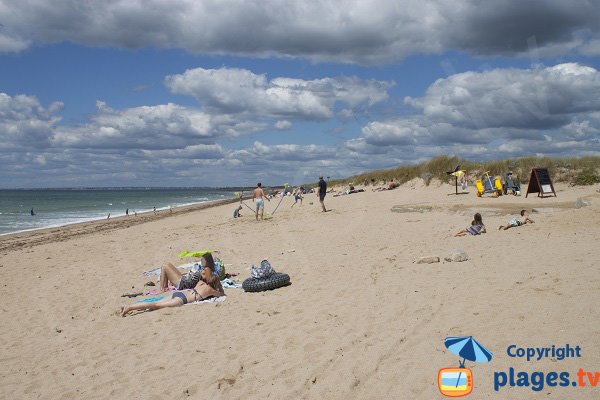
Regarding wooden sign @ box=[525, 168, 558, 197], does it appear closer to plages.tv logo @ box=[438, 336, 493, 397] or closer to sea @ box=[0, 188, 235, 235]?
plages.tv logo @ box=[438, 336, 493, 397]

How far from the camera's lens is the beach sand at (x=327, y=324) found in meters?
4.38

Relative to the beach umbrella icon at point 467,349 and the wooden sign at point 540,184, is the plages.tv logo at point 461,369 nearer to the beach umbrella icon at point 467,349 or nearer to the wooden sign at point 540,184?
the beach umbrella icon at point 467,349

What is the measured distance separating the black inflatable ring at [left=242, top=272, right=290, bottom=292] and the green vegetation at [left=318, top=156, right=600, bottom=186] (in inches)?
788

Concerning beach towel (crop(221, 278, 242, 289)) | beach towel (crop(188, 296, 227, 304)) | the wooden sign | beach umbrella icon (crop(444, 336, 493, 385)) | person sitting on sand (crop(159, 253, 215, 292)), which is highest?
the wooden sign

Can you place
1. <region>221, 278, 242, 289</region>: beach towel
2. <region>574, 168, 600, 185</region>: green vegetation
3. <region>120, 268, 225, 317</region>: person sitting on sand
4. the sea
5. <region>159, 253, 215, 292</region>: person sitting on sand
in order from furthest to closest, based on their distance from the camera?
the sea, <region>574, 168, 600, 185</region>: green vegetation, <region>221, 278, 242, 289</region>: beach towel, <region>159, 253, 215, 292</region>: person sitting on sand, <region>120, 268, 225, 317</region>: person sitting on sand

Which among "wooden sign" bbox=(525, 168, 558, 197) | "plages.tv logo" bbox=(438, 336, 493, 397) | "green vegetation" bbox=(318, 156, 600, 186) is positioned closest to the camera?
"plages.tv logo" bbox=(438, 336, 493, 397)

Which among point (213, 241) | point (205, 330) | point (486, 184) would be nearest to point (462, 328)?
point (205, 330)

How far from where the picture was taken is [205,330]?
244 inches

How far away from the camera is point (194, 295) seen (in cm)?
764

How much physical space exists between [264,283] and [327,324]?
7.69ft

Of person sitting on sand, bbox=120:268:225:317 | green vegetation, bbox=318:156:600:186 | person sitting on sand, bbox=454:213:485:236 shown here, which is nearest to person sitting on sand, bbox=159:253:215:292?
person sitting on sand, bbox=120:268:225:317

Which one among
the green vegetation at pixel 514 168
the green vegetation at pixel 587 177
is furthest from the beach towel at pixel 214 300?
the green vegetation at pixel 587 177

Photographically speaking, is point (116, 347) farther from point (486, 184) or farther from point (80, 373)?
point (486, 184)

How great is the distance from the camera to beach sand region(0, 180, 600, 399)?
4.38 metres
